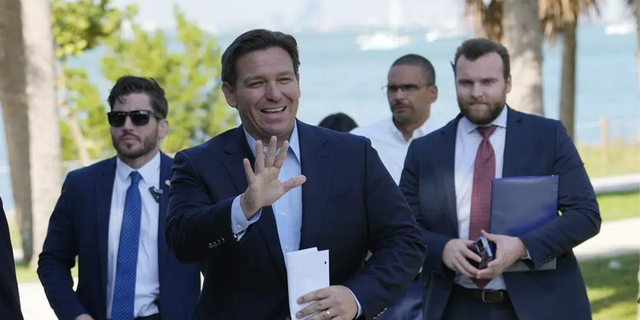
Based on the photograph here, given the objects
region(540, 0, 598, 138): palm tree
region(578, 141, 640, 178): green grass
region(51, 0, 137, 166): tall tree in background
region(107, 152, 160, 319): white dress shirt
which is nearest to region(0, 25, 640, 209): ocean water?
region(578, 141, 640, 178): green grass

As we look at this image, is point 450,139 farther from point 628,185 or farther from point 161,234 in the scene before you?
point 628,185

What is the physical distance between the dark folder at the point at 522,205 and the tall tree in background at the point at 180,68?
2150 cm

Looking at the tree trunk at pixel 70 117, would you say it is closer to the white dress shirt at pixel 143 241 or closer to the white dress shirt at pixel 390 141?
the white dress shirt at pixel 390 141

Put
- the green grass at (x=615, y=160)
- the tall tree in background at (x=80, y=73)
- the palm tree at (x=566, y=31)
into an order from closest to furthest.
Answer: the palm tree at (x=566, y=31) → the tall tree in background at (x=80, y=73) → the green grass at (x=615, y=160)

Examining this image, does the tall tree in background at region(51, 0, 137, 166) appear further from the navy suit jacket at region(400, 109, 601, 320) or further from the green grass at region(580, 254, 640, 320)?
the navy suit jacket at region(400, 109, 601, 320)

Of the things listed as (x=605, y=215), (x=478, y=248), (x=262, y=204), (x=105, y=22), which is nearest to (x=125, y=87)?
(x=478, y=248)

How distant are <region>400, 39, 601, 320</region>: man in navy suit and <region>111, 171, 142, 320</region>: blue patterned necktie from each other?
145 centimetres

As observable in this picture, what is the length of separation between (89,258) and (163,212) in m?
0.45

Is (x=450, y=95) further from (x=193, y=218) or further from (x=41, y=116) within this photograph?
(x=193, y=218)

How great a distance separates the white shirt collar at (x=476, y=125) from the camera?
Result: 529 centimetres

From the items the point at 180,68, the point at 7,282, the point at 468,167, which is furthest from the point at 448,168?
the point at 180,68

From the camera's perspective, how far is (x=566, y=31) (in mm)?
20219

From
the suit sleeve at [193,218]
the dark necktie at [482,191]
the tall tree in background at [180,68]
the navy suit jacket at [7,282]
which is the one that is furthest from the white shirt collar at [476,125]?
the tall tree in background at [180,68]

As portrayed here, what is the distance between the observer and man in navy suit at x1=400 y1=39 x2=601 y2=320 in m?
4.99
